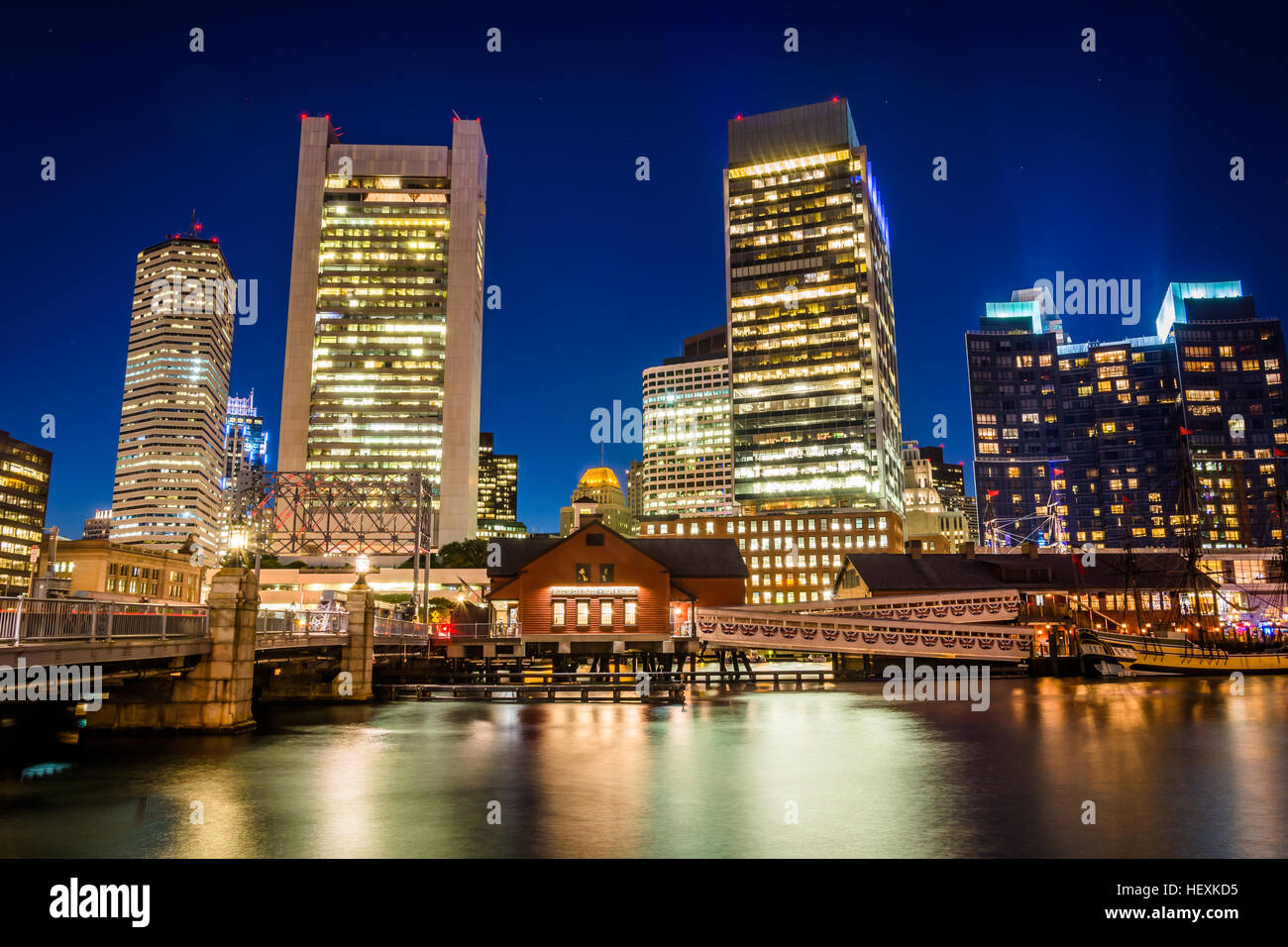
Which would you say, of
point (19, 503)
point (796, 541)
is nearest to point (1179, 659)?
point (796, 541)

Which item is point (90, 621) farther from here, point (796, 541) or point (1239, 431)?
point (1239, 431)

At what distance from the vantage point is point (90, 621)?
21891mm

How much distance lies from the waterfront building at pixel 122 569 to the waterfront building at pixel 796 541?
9173 centimetres

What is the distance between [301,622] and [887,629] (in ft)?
121

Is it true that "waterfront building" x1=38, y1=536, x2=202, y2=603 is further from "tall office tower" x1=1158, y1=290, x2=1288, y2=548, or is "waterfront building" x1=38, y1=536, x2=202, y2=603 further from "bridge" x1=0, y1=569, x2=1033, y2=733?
"tall office tower" x1=1158, y1=290, x2=1288, y2=548

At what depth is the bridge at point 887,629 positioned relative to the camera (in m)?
53.8

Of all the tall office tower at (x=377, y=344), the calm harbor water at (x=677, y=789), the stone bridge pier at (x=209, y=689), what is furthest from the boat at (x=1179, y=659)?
the tall office tower at (x=377, y=344)

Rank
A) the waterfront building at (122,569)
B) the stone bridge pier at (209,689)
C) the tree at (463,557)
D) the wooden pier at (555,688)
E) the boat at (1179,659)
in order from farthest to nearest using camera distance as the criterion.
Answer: the tree at (463,557) → the waterfront building at (122,569) → the boat at (1179,659) → the wooden pier at (555,688) → the stone bridge pier at (209,689)

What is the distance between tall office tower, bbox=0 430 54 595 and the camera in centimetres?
17588

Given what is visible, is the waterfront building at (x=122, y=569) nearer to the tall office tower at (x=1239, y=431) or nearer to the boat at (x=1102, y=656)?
the boat at (x=1102, y=656)

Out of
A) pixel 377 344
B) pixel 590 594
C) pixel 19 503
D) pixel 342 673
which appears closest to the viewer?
pixel 342 673

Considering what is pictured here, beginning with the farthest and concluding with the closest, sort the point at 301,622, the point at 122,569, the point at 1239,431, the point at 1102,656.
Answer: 1. the point at 1239,431
2. the point at 122,569
3. the point at 1102,656
4. the point at 301,622

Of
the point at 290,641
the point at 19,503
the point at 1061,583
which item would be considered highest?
the point at 19,503

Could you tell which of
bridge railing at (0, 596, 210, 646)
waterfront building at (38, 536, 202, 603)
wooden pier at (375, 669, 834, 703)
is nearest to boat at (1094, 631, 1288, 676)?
wooden pier at (375, 669, 834, 703)
